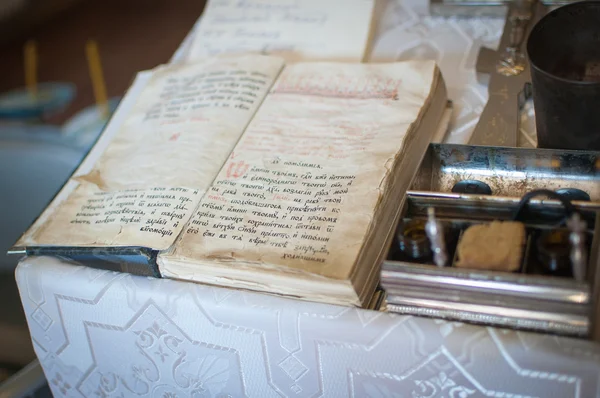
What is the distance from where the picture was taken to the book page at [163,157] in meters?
0.67

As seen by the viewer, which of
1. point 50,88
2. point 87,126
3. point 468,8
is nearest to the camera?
point 468,8

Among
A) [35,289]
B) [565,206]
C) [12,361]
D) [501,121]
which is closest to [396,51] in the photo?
[501,121]

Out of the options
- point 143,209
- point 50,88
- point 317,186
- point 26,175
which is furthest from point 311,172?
point 50,88

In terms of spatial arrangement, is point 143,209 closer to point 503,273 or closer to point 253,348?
point 253,348

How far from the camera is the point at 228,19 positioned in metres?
1.00

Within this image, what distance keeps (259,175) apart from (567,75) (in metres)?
0.34

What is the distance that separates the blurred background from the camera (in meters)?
1.04

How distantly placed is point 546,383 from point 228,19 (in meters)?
0.71

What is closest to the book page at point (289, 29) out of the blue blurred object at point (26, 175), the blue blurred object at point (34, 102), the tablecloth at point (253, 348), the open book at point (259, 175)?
the open book at point (259, 175)

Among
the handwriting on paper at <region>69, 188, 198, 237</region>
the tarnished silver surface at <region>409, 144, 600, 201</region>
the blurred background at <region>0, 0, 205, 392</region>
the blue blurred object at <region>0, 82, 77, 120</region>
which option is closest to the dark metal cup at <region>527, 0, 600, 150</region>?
the tarnished silver surface at <region>409, 144, 600, 201</region>

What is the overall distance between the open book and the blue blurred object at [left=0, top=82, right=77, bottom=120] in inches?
40.7

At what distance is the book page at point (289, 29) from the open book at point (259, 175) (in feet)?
0.24

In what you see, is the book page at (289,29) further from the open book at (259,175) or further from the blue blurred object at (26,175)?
the blue blurred object at (26,175)

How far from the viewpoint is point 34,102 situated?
72.5 inches
